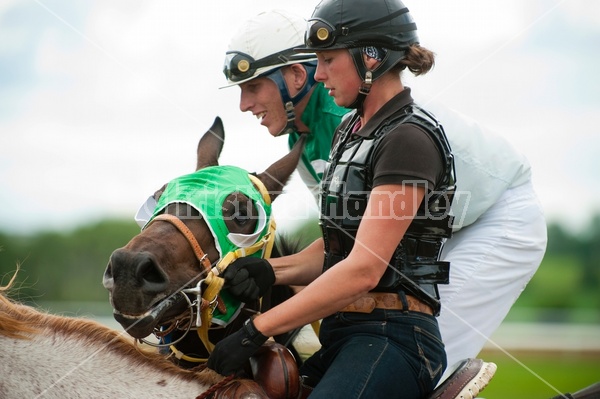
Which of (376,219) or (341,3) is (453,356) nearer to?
(376,219)

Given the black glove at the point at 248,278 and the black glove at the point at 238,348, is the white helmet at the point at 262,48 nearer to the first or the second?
the black glove at the point at 248,278

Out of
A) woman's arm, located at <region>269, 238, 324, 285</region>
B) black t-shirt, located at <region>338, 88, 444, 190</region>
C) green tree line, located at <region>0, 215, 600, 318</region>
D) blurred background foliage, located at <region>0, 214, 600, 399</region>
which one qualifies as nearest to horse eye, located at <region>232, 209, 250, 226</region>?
woman's arm, located at <region>269, 238, 324, 285</region>

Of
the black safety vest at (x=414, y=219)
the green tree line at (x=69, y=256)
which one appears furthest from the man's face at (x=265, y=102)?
the green tree line at (x=69, y=256)

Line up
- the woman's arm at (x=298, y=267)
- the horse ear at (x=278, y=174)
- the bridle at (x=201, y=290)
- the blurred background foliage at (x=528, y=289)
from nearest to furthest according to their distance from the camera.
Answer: the bridle at (x=201, y=290)
the woman's arm at (x=298, y=267)
the horse ear at (x=278, y=174)
the blurred background foliage at (x=528, y=289)

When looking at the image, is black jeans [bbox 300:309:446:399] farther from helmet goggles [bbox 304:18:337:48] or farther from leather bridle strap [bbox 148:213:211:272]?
helmet goggles [bbox 304:18:337:48]

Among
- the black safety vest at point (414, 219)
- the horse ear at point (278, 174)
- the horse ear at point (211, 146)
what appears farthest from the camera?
the horse ear at point (211, 146)

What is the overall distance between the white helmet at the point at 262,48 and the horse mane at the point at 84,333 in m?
2.40

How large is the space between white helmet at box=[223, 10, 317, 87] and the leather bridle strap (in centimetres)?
196

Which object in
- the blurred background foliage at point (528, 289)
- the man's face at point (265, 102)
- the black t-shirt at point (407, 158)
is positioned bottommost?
the blurred background foliage at point (528, 289)

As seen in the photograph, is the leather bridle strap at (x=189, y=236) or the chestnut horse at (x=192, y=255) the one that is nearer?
the chestnut horse at (x=192, y=255)

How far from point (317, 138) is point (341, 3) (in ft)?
5.73

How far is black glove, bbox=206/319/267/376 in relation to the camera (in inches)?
131

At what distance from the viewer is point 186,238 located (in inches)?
143

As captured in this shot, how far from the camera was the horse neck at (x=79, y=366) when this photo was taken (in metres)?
3.16
